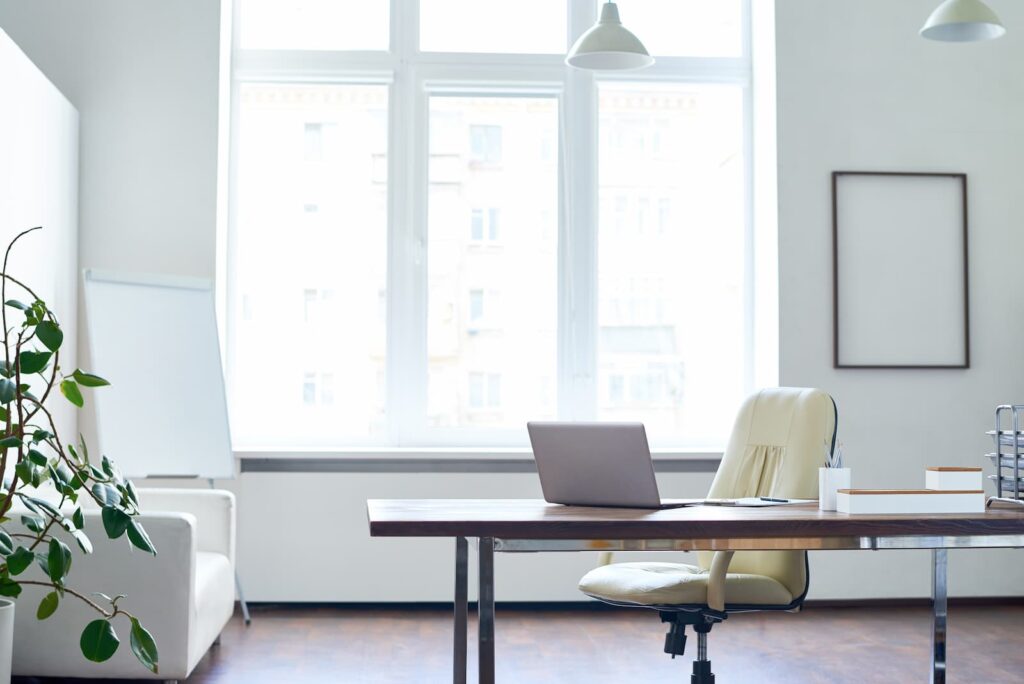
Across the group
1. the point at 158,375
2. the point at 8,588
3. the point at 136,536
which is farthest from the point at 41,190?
the point at 136,536

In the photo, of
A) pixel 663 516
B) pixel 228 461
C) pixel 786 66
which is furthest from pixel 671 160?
pixel 663 516

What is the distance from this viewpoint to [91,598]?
3385 mm

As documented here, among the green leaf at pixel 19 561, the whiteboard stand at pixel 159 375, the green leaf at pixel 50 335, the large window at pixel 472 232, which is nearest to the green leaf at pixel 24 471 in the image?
the green leaf at pixel 19 561

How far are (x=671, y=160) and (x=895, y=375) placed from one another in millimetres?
1444

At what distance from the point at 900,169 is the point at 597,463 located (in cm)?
309

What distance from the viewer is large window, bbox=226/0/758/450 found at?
5129 mm

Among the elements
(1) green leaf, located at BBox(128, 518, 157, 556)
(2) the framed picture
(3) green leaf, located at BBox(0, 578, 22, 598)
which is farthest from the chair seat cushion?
(2) the framed picture

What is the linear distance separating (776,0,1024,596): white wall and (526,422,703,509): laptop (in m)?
2.53

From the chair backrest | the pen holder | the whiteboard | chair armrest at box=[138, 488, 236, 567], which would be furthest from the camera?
the whiteboard

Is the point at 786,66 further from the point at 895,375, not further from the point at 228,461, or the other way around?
the point at 228,461

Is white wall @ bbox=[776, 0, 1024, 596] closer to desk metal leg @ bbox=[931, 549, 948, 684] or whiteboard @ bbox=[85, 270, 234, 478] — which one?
desk metal leg @ bbox=[931, 549, 948, 684]

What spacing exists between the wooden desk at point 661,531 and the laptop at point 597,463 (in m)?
0.07

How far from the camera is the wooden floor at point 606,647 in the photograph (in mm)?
3795

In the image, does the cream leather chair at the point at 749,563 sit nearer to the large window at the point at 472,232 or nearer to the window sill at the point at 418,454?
the window sill at the point at 418,454
